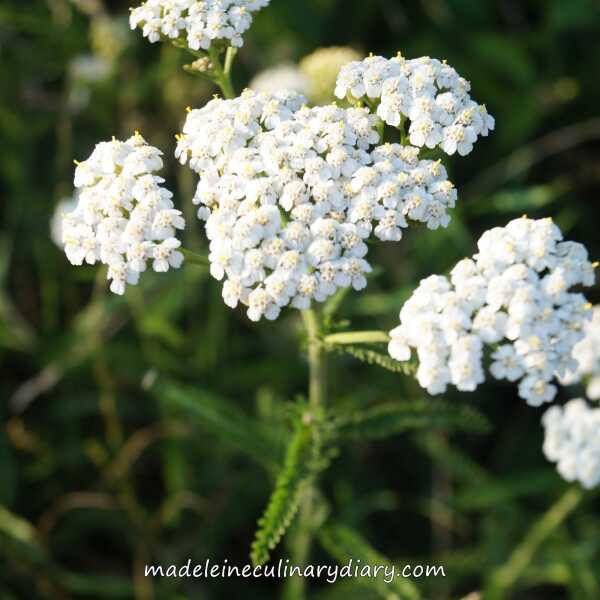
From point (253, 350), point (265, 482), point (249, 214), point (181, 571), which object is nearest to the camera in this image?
point (249, 214)

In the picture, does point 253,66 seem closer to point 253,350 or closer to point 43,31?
point 43,31

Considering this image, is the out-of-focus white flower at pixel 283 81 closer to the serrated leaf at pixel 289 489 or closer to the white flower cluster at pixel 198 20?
the white flower cluster at pixel 198 20

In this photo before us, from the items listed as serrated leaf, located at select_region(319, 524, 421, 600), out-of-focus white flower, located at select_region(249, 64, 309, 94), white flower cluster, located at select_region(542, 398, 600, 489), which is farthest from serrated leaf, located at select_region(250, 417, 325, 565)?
out-of-focus white flower, located at select_region(249, 64, 309, 94)

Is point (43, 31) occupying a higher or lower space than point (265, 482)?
higher

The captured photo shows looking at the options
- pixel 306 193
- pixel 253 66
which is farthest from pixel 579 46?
pixel 306 193

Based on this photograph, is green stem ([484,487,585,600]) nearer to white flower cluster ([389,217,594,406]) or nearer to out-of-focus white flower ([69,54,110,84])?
white flower cluster ([389,217,594,406])

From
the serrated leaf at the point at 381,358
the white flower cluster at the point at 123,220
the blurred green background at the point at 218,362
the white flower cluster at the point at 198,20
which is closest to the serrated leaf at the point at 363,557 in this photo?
the blurred green background at the point at 218,362

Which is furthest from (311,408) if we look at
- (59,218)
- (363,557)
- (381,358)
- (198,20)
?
(59,218)
